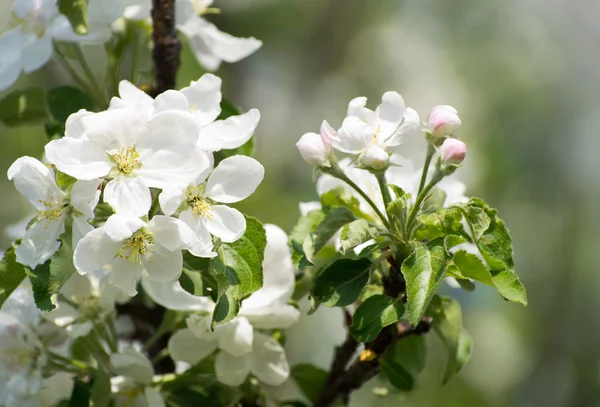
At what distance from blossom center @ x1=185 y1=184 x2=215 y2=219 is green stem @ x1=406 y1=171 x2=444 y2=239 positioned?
23cm

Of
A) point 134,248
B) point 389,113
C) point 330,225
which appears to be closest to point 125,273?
point 134,248

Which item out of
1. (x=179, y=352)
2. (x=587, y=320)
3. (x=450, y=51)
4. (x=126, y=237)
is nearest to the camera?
(x=126, y=237)

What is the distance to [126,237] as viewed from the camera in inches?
33.4

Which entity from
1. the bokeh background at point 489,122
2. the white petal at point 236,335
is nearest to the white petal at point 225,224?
the white petal at point 236,335

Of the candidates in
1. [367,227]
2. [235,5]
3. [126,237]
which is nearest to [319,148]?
[367,227]

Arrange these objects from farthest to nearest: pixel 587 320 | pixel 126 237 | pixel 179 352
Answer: pixel 587 320, pixel 179 352, pixel 126 237

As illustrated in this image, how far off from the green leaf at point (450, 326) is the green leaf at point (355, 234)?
185 mm

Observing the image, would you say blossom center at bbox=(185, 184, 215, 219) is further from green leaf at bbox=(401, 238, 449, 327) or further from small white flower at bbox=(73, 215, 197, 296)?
green leaf at bbox=(401, 238, 449, 327)

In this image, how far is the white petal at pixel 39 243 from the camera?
3.10ft

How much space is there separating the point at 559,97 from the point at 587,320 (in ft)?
3.61

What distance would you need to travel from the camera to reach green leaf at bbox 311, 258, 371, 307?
0.99m

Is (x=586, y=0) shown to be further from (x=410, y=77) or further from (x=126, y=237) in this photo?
(x=126, y=237)

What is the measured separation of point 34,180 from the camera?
945 millimetres

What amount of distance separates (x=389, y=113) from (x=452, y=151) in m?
0.09
